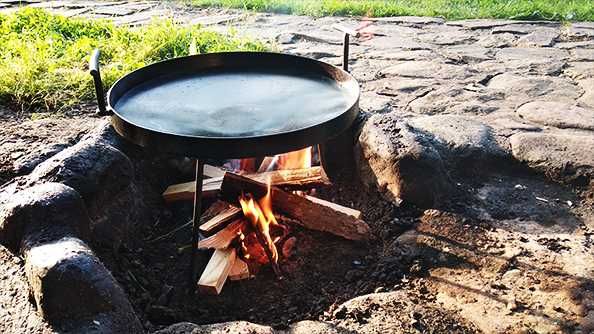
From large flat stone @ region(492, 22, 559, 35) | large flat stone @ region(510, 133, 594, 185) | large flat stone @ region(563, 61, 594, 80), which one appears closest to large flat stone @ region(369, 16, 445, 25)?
large flat stone @ region(492, 22, 559, 35)

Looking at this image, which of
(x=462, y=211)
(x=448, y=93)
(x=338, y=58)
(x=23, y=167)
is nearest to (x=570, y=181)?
(x=462, y=211)

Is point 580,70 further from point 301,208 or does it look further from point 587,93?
point 301,208

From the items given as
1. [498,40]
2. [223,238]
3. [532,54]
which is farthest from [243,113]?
[498,40]

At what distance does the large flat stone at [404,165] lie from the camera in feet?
9.62

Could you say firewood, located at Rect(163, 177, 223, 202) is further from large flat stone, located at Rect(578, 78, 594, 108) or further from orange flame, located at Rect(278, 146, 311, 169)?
large flat stone, located at Rect(578, 78, 594, 108)

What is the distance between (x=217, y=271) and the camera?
2.62 metres

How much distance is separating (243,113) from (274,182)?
810 mm

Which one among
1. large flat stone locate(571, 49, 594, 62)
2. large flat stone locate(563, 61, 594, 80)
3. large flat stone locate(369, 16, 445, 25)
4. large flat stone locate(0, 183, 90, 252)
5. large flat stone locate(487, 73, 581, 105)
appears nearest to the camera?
large flat stone locate(0, 183, 90, 252)

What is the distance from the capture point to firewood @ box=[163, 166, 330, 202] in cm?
310

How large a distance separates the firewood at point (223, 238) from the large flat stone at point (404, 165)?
0.82m

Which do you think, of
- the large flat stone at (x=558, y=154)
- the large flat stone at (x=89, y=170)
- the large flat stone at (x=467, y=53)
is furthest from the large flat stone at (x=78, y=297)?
the large flat stone at (x=467, y=53)

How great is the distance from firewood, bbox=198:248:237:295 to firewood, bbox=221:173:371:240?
14.5 inches

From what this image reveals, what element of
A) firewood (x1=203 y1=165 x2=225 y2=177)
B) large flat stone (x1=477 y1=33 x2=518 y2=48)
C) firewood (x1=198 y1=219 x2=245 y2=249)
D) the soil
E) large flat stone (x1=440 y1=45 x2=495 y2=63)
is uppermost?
large flat stone (x1=477 y1=33 x2=518 y2=48)

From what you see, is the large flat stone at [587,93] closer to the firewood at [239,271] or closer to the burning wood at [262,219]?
the burning wood at [262,219]
